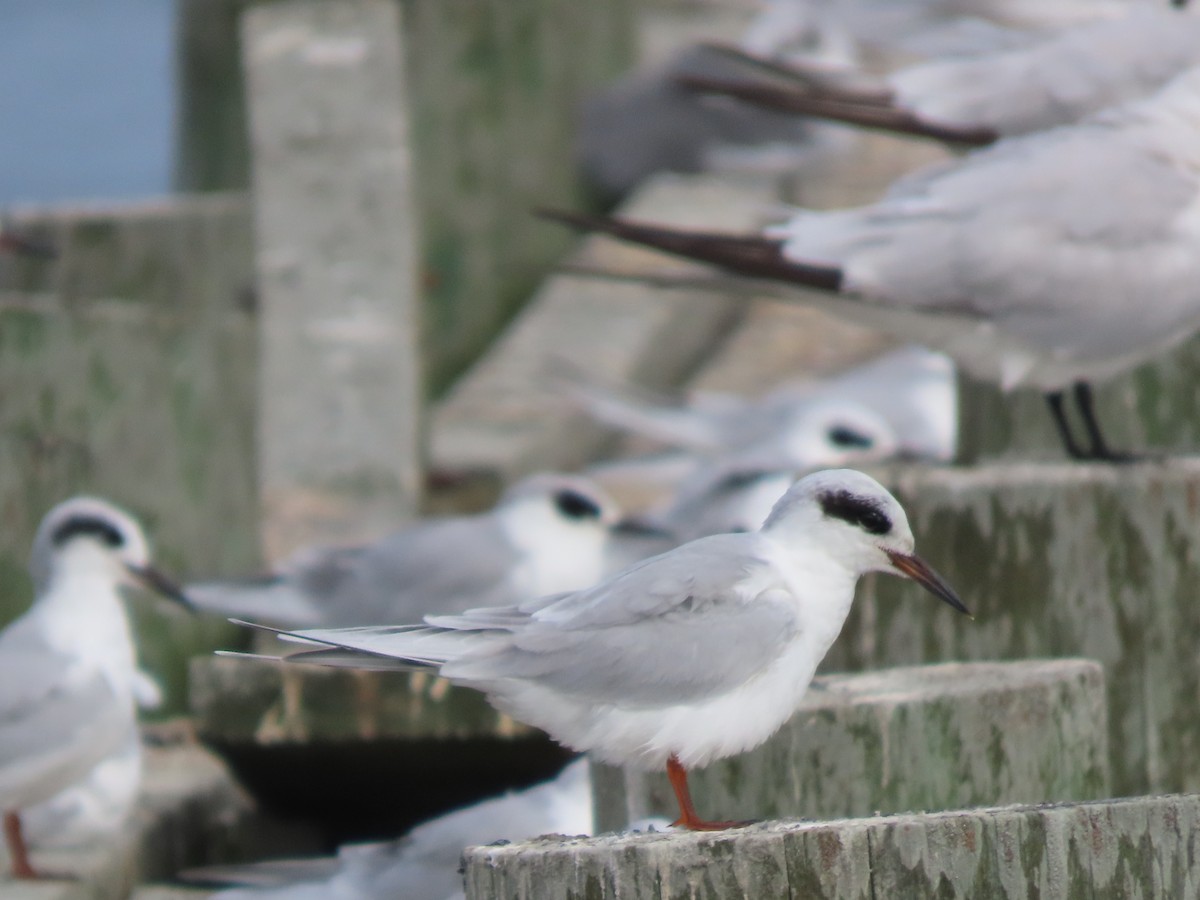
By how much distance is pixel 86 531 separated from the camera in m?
5.30

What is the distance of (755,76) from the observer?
34.3 ft

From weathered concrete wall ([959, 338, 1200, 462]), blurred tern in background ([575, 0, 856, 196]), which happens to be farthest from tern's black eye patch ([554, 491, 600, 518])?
blurred tern in background ([575, 0, 856, 196])

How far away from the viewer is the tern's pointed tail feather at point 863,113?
17.1 ft

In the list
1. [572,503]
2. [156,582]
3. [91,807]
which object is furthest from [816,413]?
[91,807]

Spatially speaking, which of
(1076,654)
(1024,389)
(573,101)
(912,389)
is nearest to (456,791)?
(1024,389)

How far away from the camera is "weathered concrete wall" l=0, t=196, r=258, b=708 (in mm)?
5730

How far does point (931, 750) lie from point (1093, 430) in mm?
1419

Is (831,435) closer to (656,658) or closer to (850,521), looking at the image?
(850,521)

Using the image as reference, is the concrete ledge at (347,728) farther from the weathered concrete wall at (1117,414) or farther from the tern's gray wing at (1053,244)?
the tern's gray wing at (1053,244)

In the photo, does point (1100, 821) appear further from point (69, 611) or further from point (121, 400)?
point (121, 400)

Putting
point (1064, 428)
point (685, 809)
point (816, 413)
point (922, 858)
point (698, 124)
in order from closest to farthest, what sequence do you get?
point (922, 858)
point (685, 809)
point (1064, 428)
point (816, 413)
point (698, 124)

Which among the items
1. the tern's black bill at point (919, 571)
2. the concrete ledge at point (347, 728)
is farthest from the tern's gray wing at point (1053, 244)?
the concrete ledge at point (347, 728)

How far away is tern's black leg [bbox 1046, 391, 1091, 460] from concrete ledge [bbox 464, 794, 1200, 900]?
2.16 m

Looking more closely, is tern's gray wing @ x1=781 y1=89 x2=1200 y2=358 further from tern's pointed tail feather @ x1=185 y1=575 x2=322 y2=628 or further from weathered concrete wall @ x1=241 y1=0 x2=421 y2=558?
weathered concrete wall @ x1=241 y1=0 x2=421 y2=558
